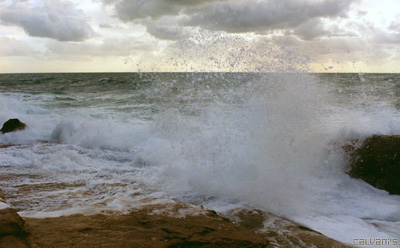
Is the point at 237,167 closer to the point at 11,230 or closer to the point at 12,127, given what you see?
the point at 11,230

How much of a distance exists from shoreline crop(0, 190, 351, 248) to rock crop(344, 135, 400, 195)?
234cm

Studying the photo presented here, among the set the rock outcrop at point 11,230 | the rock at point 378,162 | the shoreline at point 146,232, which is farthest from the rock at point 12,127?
the rock at point 378,162

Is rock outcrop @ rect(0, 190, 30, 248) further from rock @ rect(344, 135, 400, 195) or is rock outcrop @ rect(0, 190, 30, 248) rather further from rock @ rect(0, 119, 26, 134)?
rock @ rect(0, 119, 26, 134)

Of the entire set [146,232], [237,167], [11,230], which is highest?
[11,230]

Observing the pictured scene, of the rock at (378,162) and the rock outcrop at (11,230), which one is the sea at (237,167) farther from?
the rock outcrop at (11,230)

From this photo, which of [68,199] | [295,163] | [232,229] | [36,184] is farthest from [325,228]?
[36,184]

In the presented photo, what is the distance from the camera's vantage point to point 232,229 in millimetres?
2402

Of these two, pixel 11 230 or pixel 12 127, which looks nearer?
pixel 11 230

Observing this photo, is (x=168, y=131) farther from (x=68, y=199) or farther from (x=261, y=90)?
(x=68, y=199)

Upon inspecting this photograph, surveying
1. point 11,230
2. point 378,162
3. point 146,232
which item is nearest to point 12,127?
point 11,230

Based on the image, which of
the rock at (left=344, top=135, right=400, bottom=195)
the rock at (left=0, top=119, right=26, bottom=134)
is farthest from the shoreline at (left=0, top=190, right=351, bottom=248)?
the rock at (left=0, top=119, right=26, bottom=134)

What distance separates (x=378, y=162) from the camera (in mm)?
4727

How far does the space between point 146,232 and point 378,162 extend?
4.07 metres

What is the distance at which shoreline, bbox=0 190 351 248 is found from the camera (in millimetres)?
1975
